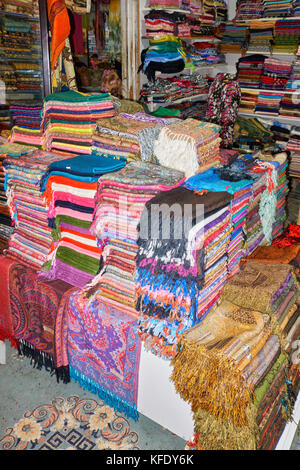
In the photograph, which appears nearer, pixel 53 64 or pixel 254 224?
pixel 254 224

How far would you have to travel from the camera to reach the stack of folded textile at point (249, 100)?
4996 millimetres

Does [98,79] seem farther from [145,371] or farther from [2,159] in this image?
[145,371]

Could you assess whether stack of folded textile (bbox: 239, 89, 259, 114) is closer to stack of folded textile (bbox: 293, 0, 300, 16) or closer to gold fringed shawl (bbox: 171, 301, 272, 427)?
stack of folded textile (bbox: 293, 0, 300, 16)

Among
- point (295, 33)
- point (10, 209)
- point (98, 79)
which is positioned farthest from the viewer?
point (295, 33)

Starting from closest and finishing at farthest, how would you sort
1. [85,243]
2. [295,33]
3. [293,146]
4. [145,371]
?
[145,371]
[85,243]
[295,33]
[293,146]

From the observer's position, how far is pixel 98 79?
13.2ft

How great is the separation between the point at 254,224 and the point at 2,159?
1748 millimetres

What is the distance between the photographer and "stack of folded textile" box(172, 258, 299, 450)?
61.6 inches

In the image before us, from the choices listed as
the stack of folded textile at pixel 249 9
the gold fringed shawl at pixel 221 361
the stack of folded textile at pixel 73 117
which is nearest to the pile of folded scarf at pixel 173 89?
the stack of folded textile at pixel 249 9

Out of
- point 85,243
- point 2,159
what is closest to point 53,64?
point 2,159

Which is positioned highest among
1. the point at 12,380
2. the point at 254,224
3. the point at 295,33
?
the point at 295,33

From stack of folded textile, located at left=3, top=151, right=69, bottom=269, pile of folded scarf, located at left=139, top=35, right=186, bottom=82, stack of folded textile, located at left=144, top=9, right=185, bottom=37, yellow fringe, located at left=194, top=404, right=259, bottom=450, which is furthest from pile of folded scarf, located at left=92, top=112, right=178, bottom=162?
stack of folded textile, located at left=144, top=9, right=185, bottom=37

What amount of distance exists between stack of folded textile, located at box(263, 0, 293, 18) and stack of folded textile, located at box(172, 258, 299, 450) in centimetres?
387

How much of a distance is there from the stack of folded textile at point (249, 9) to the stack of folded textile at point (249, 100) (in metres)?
0.89
